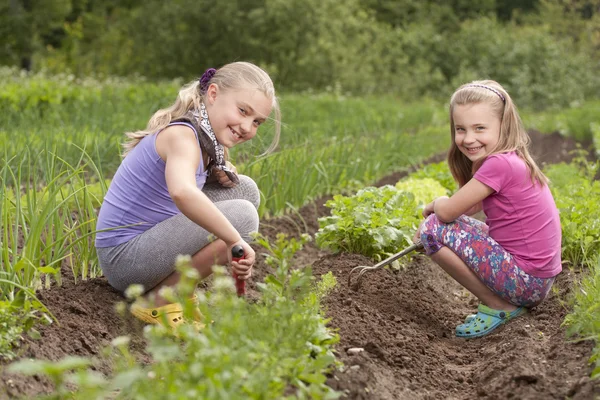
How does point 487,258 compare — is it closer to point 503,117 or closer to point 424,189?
point 503,117

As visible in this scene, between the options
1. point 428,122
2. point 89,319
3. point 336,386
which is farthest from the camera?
point 428,122

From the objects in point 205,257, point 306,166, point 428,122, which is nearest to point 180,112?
point 205,257

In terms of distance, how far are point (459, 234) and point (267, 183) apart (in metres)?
1.62

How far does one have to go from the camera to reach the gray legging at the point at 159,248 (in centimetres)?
332

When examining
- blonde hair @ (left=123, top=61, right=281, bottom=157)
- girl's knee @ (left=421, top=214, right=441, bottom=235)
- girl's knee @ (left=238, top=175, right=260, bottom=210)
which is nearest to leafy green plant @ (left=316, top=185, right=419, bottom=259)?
girl's knee @ (left=421, top=214, right=441, bottom=235)

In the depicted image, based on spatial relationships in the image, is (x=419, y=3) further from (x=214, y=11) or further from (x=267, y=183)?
(x=267, y=183)

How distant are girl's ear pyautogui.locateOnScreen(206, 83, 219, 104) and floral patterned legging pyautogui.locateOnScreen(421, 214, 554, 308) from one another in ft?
3.67

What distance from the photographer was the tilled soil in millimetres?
2643

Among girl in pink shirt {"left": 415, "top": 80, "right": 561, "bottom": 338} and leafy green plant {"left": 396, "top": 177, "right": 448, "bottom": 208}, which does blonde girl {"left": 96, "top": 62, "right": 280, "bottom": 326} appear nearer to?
girl in pink shirt {"left": 415, "top": 80, "right": 561, "bottom": 338}

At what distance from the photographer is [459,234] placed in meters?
3.68

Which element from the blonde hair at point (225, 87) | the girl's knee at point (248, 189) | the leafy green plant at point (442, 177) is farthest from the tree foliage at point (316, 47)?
the blonde hair at point (225, 87)

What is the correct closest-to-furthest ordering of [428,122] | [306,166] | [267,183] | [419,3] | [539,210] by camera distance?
[539,210] < [267,183] < [306,166] < [428,122] < [419,3]

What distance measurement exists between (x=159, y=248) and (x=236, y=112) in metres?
0.63

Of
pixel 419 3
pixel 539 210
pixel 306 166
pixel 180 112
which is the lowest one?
pixel 419 3
